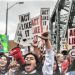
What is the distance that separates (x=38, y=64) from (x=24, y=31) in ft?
15.8

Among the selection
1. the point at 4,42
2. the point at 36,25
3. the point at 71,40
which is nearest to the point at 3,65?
the point at 71,40

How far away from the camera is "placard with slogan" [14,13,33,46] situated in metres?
11.5

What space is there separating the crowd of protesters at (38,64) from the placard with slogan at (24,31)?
251 cm

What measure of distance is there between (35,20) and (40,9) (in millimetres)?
777

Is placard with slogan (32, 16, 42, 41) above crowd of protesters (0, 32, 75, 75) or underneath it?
above

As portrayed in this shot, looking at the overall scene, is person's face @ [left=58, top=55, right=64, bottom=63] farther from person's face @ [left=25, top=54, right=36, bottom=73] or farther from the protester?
person's face @ [left=25, top=54, right=36, bottom=73]

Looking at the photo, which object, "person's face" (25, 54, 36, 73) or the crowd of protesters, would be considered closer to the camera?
the crowd of protesters

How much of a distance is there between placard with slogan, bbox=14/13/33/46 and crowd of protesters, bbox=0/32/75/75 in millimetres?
2511

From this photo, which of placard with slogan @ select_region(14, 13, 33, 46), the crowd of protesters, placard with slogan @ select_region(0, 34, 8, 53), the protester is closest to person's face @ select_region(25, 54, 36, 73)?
the crowd of protesters

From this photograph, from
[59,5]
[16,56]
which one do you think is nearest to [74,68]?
[16,56]

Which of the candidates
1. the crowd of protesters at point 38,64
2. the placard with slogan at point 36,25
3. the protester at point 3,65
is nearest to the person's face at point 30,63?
the crowd of protesters at point 38,64

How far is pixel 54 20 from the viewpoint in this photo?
1683 cm

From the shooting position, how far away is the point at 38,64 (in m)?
6.95

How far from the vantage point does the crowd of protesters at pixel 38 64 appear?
227 inches
